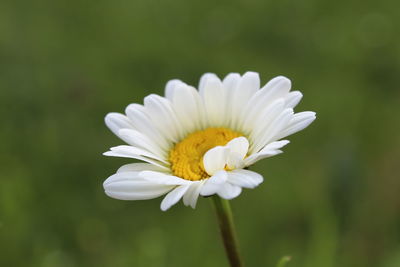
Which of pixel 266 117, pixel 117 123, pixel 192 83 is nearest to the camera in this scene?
pixel 266 117

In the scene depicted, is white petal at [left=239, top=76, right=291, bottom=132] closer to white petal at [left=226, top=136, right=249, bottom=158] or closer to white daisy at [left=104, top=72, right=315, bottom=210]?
white daisy at [left=104, top=72, right=315, bottom=210]

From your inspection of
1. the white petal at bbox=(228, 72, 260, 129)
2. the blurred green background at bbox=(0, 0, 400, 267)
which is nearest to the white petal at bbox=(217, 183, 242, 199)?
the white petal at bbox=(228, 72, 260, 129)

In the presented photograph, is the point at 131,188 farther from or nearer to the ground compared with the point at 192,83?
nearer to the ground

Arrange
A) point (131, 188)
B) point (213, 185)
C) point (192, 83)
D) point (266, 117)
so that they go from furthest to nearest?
point (192, 83), point (266, 117), point (131, 188), point (213, 185)

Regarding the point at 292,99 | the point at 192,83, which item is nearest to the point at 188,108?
the point at 292,99

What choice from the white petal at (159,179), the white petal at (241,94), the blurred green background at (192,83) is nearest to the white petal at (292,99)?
the white petal at (241,94)

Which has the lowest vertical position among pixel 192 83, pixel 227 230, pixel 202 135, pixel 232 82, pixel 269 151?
pixel 227 230

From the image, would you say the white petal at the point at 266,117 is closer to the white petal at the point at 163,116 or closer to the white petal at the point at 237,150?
the white petal at the point at 237,150

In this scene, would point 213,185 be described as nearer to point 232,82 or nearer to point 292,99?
point 292,99
